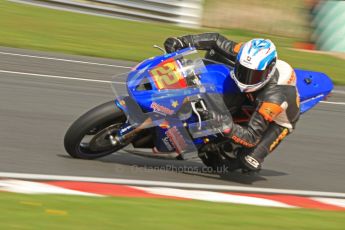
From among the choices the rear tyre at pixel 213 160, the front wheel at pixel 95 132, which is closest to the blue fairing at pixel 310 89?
the rear tyre at pixel 213 160

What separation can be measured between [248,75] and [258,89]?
21 cm

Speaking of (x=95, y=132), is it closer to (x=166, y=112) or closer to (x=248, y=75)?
(x=166, y=112)

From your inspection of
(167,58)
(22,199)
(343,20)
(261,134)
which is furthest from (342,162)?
(343,20)

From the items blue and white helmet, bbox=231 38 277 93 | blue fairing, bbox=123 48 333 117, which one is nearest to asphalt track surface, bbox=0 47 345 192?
blue fairing, bbox=123 48 333 117

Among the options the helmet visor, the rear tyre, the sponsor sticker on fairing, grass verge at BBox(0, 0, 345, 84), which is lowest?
grass verge at BBox(0, 0, 345, 84)

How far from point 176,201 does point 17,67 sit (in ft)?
19.3

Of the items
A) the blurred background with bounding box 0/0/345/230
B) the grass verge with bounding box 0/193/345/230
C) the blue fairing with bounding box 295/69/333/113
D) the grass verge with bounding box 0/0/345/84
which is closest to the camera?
the grass verge with bounding box 0/193/345/230

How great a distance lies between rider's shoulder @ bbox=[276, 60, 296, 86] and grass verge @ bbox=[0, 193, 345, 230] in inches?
53.7

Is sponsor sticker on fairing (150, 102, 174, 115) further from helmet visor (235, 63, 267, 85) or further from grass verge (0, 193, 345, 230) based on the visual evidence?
grass verge (0, 193, 345, 230)

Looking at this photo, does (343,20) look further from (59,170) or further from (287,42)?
(59,170)

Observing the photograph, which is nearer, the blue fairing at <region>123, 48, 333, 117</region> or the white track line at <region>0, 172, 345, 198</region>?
the white track line at <region>0, 172, 345, 198</region>

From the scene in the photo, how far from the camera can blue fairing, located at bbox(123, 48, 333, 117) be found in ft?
21.5

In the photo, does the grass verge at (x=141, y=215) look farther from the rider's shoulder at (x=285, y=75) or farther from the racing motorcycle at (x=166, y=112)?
the rider's shoulder at (x=285, y=75)

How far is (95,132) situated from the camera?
6754 mm
